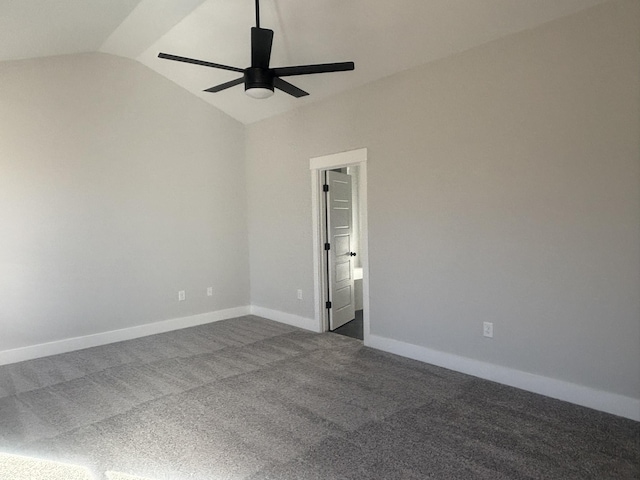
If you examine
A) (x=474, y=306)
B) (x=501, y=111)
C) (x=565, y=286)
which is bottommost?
(x=474, y=306)

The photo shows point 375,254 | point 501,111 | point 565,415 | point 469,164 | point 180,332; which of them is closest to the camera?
point 565,415

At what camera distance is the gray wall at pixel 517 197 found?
9.32 ft

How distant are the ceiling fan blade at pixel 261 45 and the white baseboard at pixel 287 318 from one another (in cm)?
326

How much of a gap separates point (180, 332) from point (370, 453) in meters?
3.57

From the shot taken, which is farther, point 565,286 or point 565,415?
point 565,286

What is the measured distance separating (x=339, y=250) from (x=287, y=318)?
1.21 metres

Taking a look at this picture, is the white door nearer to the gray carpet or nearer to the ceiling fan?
the gray carpet

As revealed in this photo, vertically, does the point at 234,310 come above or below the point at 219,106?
below

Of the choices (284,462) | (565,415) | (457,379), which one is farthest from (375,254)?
(284,462)

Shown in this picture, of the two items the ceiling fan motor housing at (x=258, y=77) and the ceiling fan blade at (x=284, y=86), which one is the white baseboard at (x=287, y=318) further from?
the ceiling fan motor housing at (x=258, y=77)

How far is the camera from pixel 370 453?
2496mm

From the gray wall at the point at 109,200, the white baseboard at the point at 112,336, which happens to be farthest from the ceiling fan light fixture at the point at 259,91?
the white baseboard at the point at 112,336

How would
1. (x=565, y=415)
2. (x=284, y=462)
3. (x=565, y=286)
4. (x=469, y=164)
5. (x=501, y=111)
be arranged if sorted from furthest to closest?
(x=469, y=164) < (x=501, y=111) < (x=565, y=286) < (x=565, y=415) < (x=284, y=462)

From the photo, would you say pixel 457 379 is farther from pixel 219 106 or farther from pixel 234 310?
pixel 219 106
